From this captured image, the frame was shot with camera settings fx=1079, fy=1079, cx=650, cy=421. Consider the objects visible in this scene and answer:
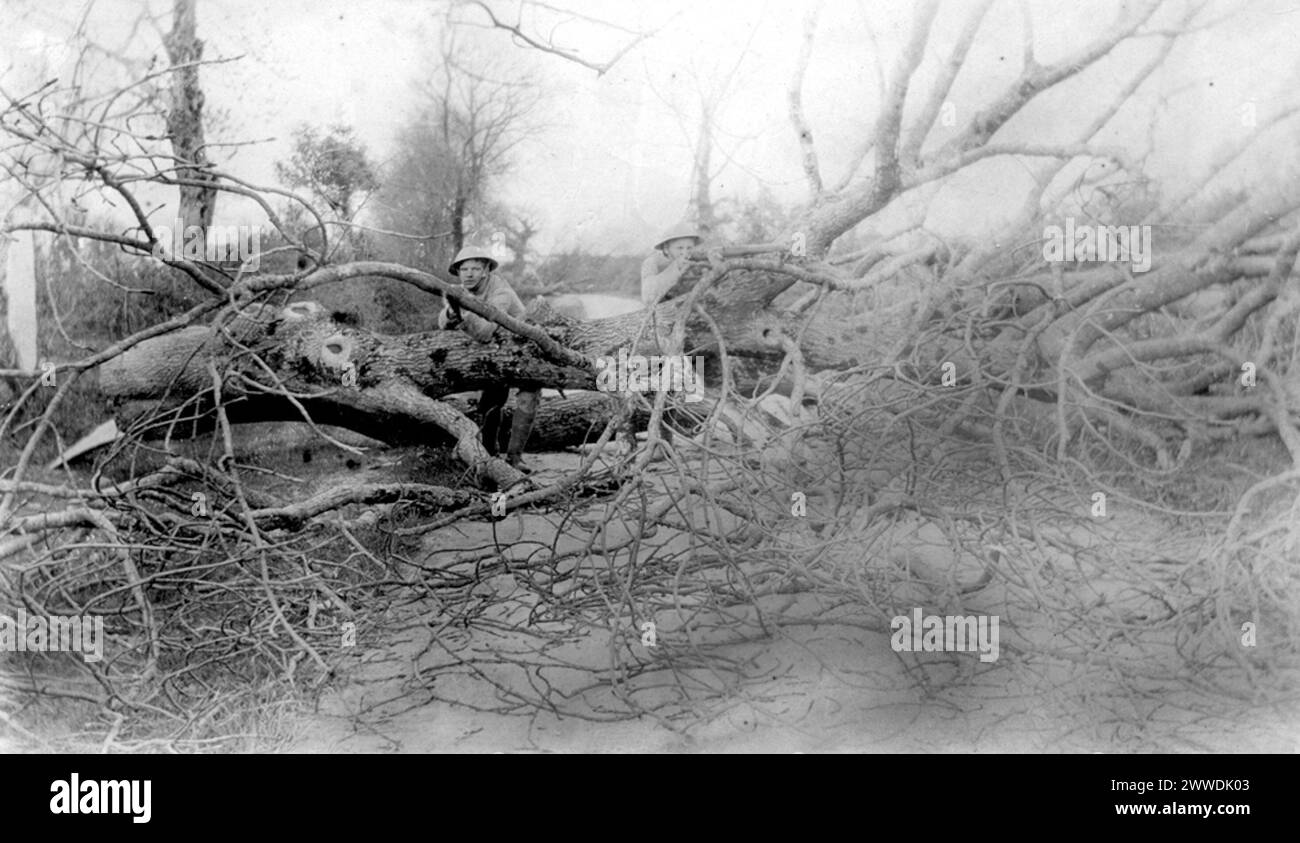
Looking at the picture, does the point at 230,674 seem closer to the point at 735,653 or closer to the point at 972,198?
the point at 735,653

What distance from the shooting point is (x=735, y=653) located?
10.4 feet

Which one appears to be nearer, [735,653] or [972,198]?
[735,653]

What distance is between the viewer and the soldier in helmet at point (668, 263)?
11.8ft

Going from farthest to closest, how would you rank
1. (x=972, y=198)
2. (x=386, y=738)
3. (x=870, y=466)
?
(x=972, y=198) → (x=870, y=466) → (x=386, y=738)

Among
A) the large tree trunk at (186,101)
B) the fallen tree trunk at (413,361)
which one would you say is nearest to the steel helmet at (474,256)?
the fallen tree trunk at (413,361)

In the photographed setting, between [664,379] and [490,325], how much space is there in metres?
0.76

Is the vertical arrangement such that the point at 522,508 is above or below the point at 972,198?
below

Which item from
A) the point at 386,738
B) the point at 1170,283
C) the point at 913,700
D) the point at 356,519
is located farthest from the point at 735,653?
the point at 1170,283

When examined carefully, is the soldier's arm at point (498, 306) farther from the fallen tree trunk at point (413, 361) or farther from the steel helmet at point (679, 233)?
the steel helmet at point (679, 233)

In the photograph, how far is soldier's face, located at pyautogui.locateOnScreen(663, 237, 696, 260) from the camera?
3.62 m

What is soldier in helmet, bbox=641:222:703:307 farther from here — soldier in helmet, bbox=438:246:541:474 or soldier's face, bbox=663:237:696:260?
soldier in helmet, bbox=438:246:541:474

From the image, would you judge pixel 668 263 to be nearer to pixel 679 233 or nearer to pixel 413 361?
pixel 679 233

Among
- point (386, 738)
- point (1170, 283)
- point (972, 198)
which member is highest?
point (972, 198)

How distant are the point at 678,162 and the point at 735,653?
1.59 metres
